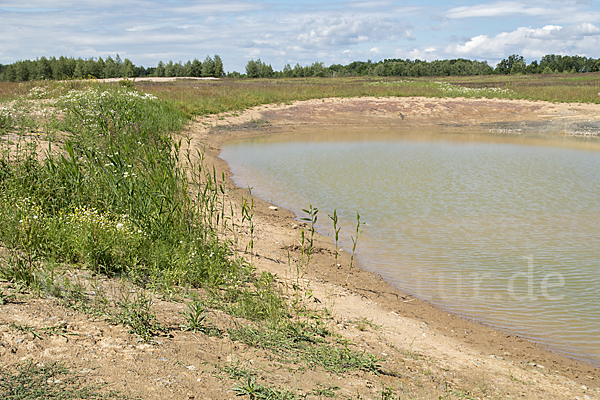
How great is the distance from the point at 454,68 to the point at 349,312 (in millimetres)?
102999

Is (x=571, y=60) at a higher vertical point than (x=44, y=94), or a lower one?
higher

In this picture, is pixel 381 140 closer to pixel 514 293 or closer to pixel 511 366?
pixel 514 293

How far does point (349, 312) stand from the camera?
5.55m

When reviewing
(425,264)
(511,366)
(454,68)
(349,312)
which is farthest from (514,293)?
(454,68)

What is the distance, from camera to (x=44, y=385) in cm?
280

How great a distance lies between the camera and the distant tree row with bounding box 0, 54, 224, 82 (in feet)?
181

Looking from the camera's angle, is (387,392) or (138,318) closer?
(387,392)

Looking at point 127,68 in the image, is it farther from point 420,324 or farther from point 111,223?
point 420,324

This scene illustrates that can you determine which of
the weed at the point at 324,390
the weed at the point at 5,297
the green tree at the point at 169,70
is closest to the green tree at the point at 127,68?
the green tree at the point at 169,70

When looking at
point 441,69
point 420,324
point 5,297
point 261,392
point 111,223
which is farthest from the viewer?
point 441,69

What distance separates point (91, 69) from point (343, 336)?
65.7 meters

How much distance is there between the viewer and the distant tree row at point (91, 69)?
55.0 meters

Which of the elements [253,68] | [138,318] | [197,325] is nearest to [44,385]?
[138,318]

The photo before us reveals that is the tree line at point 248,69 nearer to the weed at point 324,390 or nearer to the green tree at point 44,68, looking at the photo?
the green tree at point 44,68
